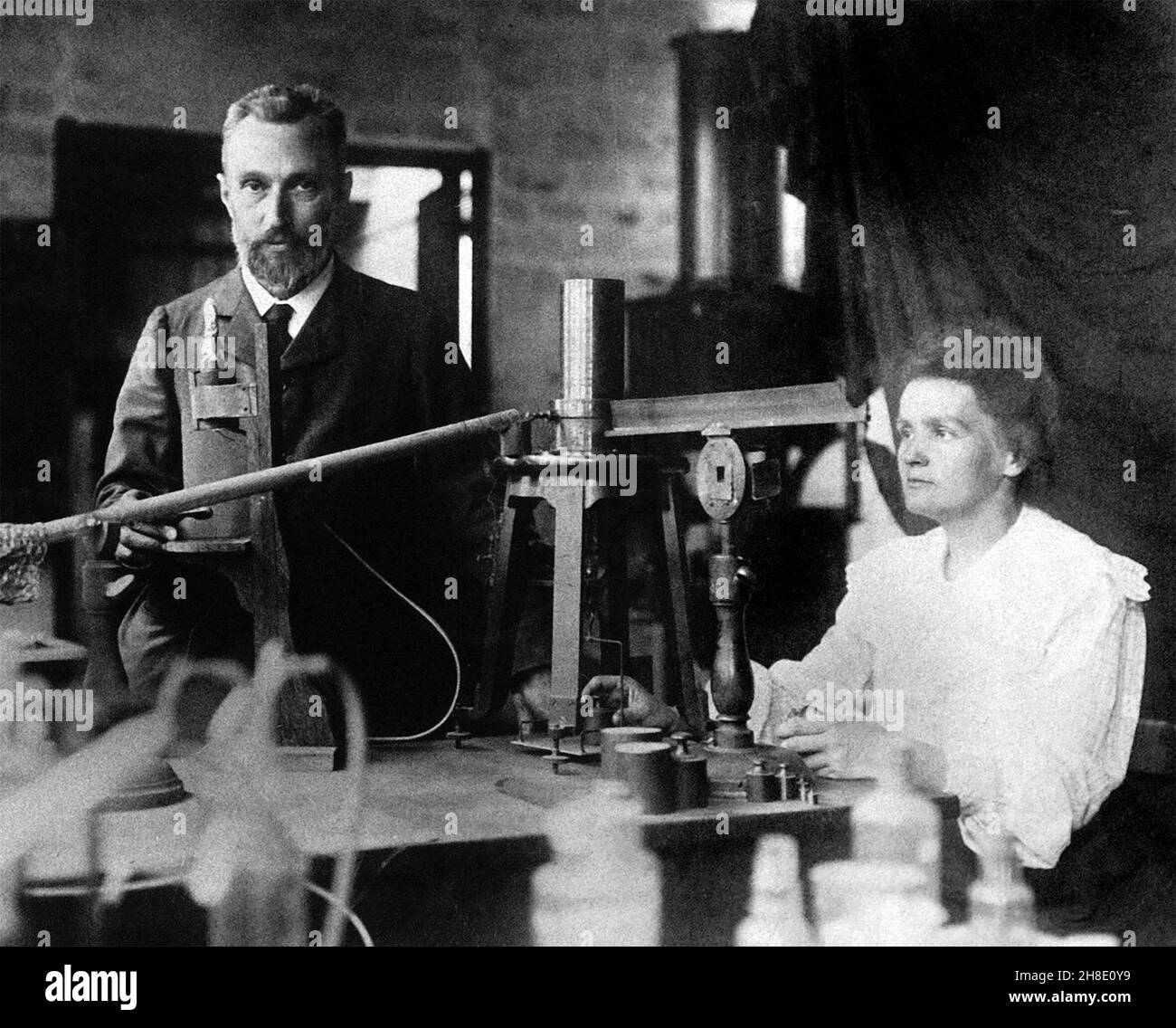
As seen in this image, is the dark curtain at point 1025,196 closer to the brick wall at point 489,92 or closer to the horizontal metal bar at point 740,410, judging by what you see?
the horizontal metal bar at point 740,410

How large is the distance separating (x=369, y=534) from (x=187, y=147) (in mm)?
840

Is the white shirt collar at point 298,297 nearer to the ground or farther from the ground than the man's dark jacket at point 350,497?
farther from the ground

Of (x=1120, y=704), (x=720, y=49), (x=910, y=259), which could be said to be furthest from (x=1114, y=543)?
(x=720, y=49)

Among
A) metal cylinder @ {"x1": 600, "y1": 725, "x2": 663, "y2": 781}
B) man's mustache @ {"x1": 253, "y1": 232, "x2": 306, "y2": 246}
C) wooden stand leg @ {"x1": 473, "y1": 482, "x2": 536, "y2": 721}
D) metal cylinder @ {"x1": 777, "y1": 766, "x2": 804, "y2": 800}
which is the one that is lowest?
metal cylinder @ {"x1": 777, "y1": 766, "x2": 804, "y2": 800}

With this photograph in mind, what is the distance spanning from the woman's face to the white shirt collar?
1185 mm

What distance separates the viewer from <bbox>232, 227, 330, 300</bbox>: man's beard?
265 cm

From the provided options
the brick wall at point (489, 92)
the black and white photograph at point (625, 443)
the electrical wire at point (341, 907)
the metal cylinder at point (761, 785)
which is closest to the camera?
the electrical wire at point (341, 907)

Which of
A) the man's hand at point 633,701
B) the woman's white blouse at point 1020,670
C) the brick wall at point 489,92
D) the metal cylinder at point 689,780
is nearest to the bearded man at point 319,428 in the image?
the brick wall at point 489,92

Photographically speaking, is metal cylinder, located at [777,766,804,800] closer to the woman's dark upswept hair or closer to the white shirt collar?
the woman's dark upswept hair

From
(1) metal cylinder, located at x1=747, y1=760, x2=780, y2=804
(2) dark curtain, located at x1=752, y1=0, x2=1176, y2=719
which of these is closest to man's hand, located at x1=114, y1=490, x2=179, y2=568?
(1) metal cylinder, located at x1=747, y1=760, x2=780, y2=804

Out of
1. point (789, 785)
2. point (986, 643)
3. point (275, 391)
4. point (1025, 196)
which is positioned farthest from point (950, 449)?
point (275, 391)

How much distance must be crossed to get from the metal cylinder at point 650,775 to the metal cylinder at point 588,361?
63 cm

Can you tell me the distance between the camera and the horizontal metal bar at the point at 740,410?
104 inches

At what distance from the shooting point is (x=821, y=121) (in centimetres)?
279
